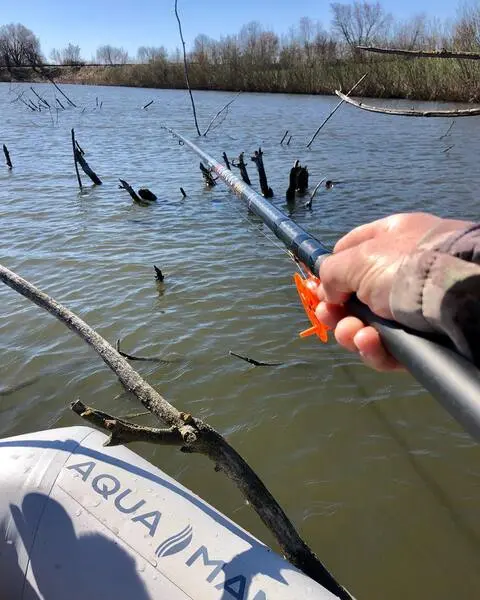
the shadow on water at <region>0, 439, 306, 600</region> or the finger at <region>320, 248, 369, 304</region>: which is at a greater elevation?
the finger at <region>320, 248, 369, 304</region>

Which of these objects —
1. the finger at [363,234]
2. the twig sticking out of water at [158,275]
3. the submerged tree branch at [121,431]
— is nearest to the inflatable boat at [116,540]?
the submerged tree branch at [121,431]

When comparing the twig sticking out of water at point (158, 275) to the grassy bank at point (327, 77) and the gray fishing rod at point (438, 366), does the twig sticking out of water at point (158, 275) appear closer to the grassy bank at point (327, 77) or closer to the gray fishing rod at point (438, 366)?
the gray fishing rod at point (438, 366)

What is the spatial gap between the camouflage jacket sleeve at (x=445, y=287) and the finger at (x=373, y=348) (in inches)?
6.9

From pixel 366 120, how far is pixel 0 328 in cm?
2181

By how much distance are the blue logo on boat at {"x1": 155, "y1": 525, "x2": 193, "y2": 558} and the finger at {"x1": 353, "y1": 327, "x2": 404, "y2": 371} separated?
1.40 metres

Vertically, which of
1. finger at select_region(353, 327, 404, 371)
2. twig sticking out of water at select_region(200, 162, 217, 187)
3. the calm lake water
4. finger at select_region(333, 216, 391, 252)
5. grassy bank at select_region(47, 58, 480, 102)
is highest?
grassy bank at select_region(47, 58, 480, 102)

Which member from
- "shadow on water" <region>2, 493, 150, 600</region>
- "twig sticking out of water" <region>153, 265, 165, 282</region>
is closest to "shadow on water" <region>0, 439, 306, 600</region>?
"shadow on water" <region>2, 493, 150, 600</region>

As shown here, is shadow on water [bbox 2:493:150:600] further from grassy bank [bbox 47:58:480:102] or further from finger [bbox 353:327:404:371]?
grassy bank [bbox 47:58:480:102]

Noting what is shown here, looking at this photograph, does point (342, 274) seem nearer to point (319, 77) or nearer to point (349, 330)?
point (349, 330)

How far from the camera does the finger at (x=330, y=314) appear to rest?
141cm

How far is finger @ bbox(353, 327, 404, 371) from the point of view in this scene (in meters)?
1.18

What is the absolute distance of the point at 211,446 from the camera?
233 cm

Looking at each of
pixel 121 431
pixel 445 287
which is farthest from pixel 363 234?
pixel 121 431

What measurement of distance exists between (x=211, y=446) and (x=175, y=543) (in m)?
0.43
